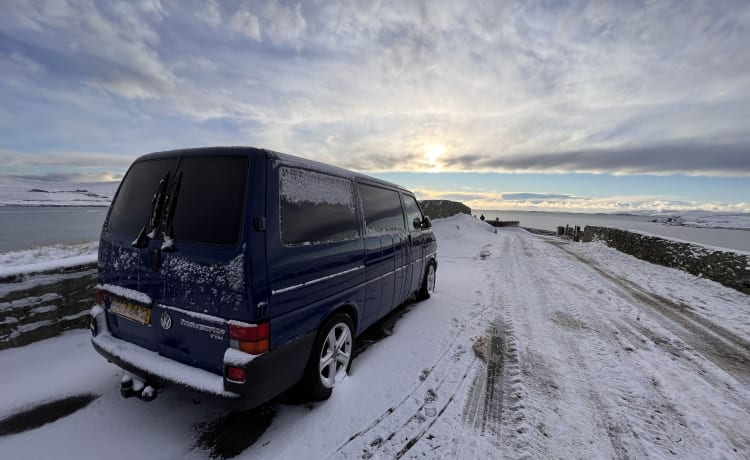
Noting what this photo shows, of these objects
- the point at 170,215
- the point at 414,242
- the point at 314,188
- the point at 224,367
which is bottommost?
the point at 224,367

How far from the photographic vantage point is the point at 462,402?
2941mm

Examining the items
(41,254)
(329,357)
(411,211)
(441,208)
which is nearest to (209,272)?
(329,357)

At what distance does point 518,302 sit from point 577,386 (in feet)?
10.00

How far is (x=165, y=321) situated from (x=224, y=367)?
687mm

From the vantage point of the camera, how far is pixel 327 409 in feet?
9.18

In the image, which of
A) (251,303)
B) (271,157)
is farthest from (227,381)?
(271,157)

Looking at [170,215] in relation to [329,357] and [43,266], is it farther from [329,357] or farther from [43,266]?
[43,266]

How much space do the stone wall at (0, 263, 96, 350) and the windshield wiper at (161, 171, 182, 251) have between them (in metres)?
2.56

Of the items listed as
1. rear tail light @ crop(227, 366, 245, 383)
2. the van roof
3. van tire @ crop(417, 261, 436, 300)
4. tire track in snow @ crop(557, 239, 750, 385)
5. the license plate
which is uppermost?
the van roof

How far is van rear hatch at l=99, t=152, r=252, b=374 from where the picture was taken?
2135mm

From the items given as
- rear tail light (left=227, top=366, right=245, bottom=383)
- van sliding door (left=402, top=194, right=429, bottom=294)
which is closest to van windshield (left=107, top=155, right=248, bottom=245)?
rear tail light (left=227, top=366, right=245, bottom=383)

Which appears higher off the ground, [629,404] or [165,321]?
[165,321]

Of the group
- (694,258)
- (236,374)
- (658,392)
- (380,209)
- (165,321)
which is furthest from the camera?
(694,258)

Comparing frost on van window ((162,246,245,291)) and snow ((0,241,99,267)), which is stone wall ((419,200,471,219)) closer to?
snow ((0,241,99,267))
